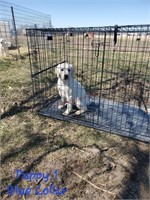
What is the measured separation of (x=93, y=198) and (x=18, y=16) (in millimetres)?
8450

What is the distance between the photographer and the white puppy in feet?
9.25

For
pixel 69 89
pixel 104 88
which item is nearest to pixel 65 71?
pixel 69 89

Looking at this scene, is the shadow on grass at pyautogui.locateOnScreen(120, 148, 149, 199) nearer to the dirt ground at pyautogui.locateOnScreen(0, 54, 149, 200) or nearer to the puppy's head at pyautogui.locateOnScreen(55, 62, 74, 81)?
the dirt ground at pyautogui.locateOnScreen(0, 54, 149, 200)

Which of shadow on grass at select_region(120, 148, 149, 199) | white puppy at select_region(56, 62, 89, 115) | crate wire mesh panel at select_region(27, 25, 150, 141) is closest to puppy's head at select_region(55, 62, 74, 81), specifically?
white puppy at select_region(56, 62, 89, 115)

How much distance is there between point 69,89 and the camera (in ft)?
9.66

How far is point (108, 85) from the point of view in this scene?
4434 millimetres

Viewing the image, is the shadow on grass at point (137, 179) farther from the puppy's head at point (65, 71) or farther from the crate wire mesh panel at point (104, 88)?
the puppy's head at point (65, 71)

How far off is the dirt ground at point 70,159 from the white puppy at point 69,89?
0.39 metres

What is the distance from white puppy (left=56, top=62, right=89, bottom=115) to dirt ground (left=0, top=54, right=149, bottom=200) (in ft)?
1.28

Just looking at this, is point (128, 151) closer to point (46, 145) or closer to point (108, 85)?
point (46, 145)

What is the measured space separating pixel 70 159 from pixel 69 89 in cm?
121

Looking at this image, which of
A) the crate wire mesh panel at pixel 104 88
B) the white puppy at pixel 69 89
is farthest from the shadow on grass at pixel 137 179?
the white puppy at pixel 69 89

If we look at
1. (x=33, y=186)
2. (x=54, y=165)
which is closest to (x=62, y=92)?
(x=54, y=165)

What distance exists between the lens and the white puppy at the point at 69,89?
2.82m
